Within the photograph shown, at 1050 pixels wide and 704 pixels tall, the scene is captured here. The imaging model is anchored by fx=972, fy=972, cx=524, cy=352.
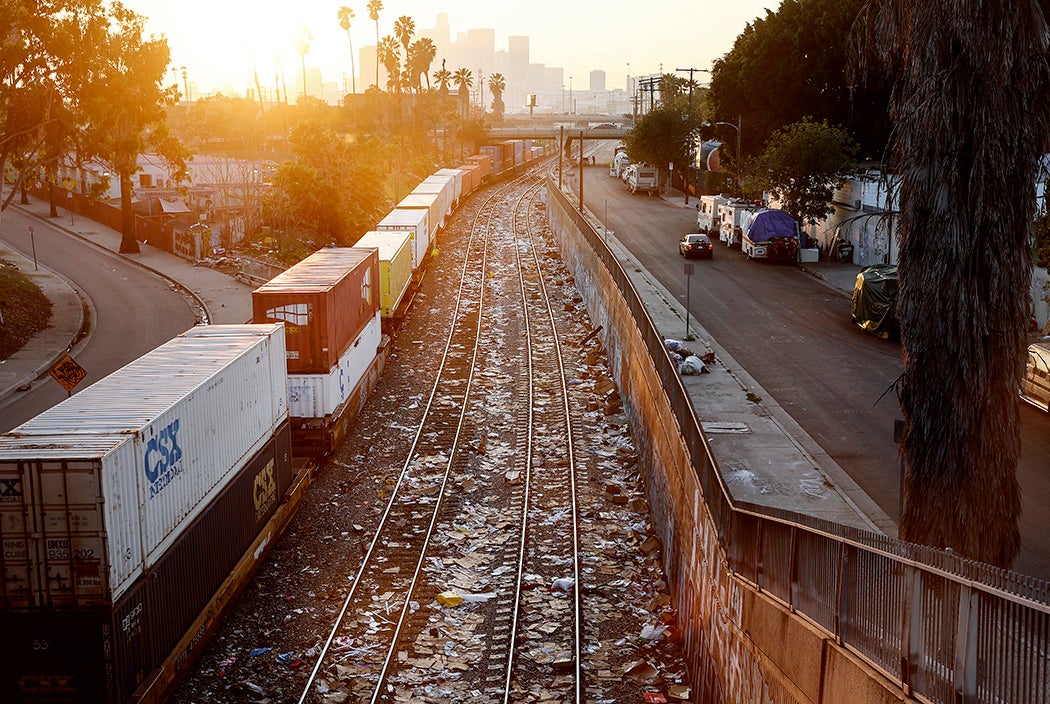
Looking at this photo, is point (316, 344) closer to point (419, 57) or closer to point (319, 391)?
point (319, 391)

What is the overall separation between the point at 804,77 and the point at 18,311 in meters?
47.1

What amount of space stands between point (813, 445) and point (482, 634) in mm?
10915

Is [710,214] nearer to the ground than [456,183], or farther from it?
→ nearer to the ground

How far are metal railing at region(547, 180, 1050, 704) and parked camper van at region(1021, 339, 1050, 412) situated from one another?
640 inches

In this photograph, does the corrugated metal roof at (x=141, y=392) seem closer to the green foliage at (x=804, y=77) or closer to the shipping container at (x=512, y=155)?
the green foliage at (x=804, y=77)

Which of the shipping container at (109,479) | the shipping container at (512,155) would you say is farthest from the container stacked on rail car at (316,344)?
the shipping container at (512,155)

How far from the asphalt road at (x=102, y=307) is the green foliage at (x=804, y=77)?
39.0 metres

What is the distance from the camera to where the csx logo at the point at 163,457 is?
485 inches

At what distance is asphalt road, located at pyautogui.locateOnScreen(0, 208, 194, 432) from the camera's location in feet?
92.5

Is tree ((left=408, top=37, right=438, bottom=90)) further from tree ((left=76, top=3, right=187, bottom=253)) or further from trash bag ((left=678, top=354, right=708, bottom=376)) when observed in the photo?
trash bag ((left=678, top=354, right=708, bottom=376))

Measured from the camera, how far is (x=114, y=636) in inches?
448

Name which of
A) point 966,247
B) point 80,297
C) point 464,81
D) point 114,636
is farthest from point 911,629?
point 464,81

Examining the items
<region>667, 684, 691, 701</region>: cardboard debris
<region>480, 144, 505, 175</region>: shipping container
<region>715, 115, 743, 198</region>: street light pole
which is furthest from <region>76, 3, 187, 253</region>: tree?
<region>480, 144, 505, 175</region>: shipping container

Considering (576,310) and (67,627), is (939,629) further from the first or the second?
(576,310)
